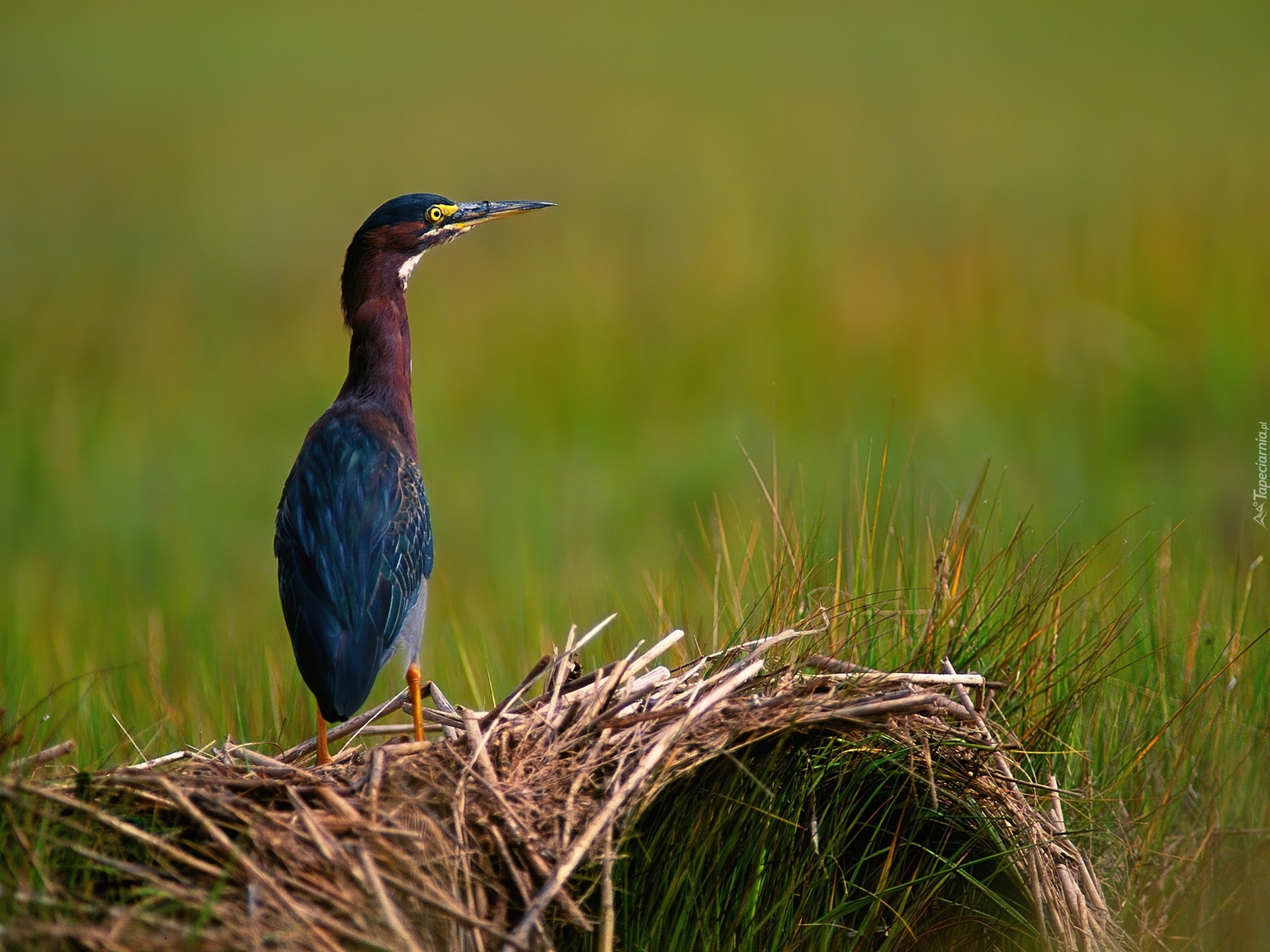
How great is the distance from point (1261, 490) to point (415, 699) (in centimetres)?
373

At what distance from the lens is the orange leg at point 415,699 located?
3.23 metres

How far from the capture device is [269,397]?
32.1ft

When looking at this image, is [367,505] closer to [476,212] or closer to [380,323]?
[380,323]

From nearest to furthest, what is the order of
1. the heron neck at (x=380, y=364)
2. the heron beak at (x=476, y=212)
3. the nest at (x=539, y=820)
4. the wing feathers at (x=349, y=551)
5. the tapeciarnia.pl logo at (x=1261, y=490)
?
the nest at (x=539, y=820) < the wing feathers at (x=349, y=551) < the heron neck at (x=380, y=364) < the heron beak at (x=476, y=212) < the tapeciarnia.pl logo at (x=1261, y=490)

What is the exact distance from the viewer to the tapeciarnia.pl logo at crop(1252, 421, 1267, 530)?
491 centimetres

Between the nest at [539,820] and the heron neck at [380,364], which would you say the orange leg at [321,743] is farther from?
the heron neck at [380,364]

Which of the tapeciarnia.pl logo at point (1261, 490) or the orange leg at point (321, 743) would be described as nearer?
the orange leg at point (321, 743)

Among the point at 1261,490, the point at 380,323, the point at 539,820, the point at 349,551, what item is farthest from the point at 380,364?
the point at 1261,490

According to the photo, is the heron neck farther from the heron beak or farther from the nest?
the nest

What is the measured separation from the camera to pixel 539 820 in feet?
8.44

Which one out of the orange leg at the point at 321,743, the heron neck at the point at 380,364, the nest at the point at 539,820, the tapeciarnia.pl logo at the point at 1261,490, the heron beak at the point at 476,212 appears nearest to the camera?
the nest at the point at 539,820

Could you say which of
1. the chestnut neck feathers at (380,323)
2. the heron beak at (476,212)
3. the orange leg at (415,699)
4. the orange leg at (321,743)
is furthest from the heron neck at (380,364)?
the orange leg at (321,743)

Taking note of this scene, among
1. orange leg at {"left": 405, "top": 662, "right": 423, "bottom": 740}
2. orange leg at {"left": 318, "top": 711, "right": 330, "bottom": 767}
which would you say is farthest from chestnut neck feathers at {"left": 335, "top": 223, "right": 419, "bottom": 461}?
orange leg at {"left": 318, "top": 711, "right": 330, "bottom": 767}

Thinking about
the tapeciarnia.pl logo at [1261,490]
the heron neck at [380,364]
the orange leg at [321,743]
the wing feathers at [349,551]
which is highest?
the heron neck at [380,364]
